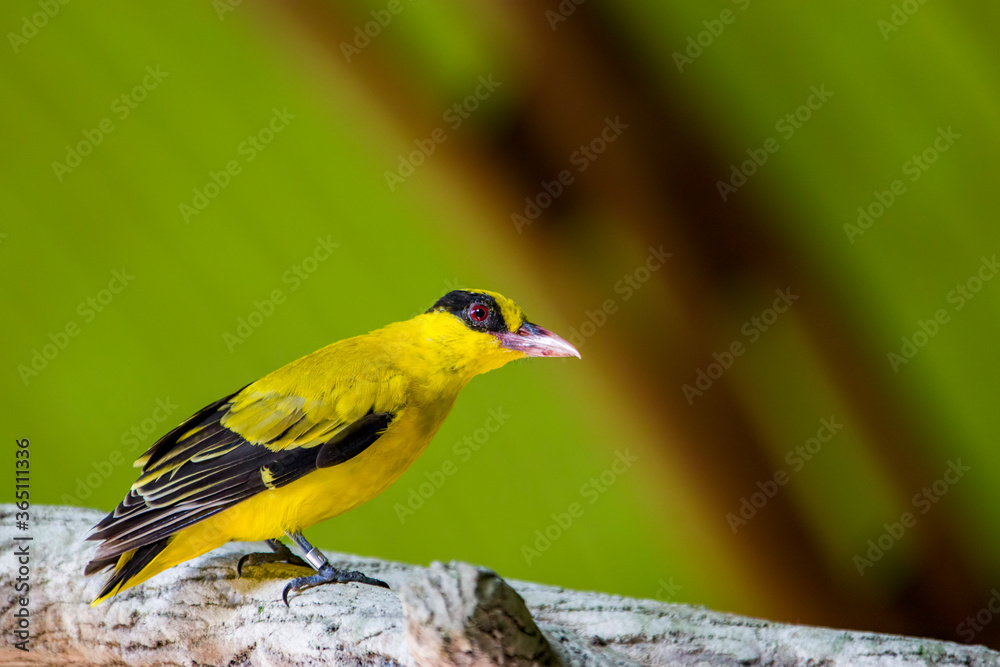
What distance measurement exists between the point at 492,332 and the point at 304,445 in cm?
54

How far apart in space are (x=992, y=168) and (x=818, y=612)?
5.81 feet

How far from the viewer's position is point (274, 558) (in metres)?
2.38

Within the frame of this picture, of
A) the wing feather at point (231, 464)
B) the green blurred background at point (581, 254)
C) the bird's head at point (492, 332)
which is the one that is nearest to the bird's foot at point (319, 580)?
the wing feather at point (231, 464)

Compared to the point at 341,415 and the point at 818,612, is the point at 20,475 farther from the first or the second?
the point at 818,612

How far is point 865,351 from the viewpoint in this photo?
3248mm

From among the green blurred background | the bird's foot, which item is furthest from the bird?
the green blurred background

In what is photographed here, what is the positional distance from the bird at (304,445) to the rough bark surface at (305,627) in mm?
101

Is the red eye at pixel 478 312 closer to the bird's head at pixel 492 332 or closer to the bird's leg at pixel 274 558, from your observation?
the bird's head at pixel 492 332

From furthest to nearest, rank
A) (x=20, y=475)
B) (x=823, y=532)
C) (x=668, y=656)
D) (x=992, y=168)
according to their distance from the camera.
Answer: (x=823, y=532) < (x=992, y=168) < (x=20, y=475) < (x=668, y=656)

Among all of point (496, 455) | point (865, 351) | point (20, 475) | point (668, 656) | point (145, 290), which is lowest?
point (20, 475)

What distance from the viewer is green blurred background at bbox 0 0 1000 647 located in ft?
9.78

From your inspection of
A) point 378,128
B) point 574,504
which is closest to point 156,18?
point 378,128

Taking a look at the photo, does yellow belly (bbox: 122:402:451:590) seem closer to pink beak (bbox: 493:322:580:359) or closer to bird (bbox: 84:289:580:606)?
bird (bbox: 84:289:580:606)

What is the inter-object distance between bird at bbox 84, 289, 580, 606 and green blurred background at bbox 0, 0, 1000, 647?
0.83 m
